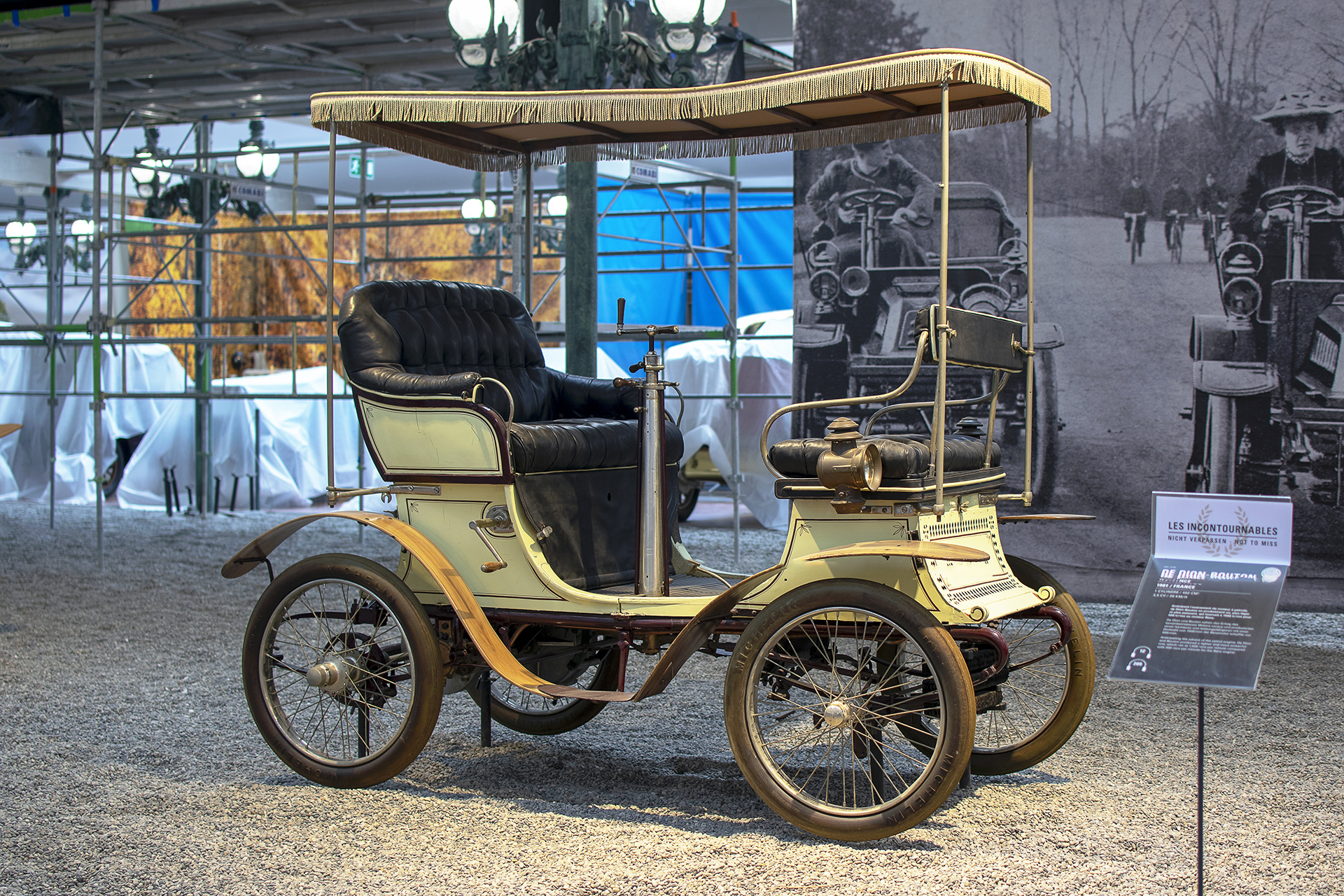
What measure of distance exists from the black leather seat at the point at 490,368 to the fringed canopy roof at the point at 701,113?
53 cm

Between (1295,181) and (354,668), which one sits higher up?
(1295,181)

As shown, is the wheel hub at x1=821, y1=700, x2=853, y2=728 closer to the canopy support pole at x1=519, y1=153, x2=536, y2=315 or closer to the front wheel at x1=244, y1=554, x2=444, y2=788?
the front wheel at x1=244, y1=554, x2=444, y2=788

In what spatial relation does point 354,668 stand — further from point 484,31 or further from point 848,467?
point 484,31

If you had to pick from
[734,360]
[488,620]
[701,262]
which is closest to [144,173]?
[701,262]

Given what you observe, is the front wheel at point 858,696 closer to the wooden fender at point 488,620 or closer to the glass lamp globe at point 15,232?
the wooden fender at point 488,620

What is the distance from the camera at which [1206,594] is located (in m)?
2.73

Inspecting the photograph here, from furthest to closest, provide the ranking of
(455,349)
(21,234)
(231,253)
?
1. (21,234)
2. (231,253)
3. (455,349)

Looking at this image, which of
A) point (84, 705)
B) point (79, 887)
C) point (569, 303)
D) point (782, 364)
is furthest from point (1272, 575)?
point (782, 364)

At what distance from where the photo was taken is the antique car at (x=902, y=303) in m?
7.37

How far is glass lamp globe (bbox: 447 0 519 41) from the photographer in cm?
653

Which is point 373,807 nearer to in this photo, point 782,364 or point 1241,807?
point 1241,807

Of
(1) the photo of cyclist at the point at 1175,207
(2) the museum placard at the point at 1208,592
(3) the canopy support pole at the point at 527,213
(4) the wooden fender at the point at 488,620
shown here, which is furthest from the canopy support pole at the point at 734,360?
(2) the museum placard at the point at 1208,592

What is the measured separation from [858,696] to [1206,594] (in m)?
0.98

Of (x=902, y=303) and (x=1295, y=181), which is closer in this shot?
(x=1295, y=181)
